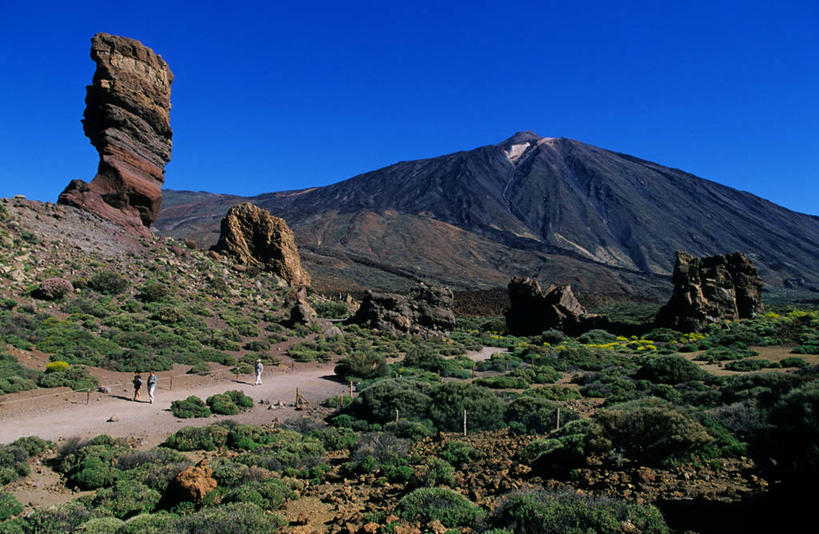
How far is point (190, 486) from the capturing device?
22.6ft

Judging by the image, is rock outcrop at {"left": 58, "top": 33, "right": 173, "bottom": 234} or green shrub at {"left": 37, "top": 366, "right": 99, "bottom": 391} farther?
rock outcrop at {"left": 58, "top": 33, "right": 173, "bottom": 234}

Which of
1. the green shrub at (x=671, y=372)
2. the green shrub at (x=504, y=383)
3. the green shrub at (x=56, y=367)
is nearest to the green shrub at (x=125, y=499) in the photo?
the green shrub at (x=56, y=367)

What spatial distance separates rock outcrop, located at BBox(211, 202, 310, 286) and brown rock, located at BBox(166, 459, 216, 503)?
31524 millimetres

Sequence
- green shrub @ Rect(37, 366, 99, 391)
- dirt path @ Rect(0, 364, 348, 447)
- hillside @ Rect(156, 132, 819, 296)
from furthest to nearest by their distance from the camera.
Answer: hillside @ Rect(156, 132, 819, 296) < green shrub @ Rect(37, 366, 99, 391) < dirt path @ Rect(0, 364, 348, 447)

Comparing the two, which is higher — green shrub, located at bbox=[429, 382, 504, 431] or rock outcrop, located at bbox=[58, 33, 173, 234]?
rock outcrop, located at bbox=[58, 33, 173, 234]

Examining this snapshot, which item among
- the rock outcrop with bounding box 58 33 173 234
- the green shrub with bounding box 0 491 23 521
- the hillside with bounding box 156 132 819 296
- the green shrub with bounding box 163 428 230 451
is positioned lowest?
the green shrub with bounding box 0 491 23 521

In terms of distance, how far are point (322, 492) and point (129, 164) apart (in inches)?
1134

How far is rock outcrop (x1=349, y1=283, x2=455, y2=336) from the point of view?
32.0 metres

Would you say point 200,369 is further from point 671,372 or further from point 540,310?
point 540,310

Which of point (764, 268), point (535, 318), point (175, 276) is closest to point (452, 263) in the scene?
point (535, 318)

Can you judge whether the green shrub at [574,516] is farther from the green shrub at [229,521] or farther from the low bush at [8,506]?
the low bush at [8,506]

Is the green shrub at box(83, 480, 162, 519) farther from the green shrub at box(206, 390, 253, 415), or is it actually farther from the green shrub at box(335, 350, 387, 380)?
the green shrub at box(335, 350, 387, 380)

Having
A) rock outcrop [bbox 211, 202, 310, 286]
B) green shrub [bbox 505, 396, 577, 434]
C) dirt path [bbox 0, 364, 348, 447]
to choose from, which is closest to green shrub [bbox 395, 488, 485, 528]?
green shrub [bbox 505, 396, 577, 434]

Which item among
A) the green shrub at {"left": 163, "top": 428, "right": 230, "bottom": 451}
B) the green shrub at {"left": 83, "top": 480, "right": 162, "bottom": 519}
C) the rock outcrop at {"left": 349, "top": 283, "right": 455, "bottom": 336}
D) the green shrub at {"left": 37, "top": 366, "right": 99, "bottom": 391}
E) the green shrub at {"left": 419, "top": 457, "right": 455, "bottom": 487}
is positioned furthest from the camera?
the rock outcrop at {"left": 349, "top": 283, "right": 455, "bottom": 336}
